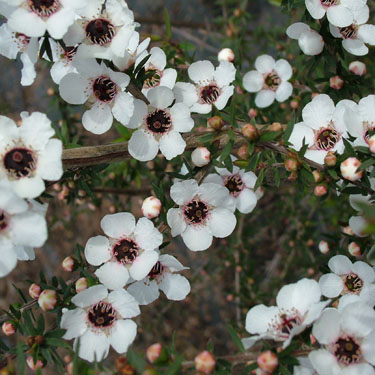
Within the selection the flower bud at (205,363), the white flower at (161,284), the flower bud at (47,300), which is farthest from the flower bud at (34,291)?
the flower bud at (205,363)

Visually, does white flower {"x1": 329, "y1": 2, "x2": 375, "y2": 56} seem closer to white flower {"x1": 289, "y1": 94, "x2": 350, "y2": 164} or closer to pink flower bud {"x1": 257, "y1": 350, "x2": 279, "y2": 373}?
white flower {"x1": 289, "y1": 94, "x2": 350, "y2": 164}

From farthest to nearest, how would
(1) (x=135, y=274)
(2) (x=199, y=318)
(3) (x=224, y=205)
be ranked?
1. (2) (x=199, y=318)
2. (3) (x=224, y=205)
3. (1) (x=135, y=274)

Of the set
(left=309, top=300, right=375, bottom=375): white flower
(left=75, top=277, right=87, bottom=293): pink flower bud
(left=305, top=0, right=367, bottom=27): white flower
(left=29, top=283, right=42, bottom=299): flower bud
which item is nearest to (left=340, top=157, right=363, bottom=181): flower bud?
(left=309, top=300, right=375, bottom=375): white flower

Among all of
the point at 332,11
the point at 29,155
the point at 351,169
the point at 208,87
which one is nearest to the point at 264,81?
the point at 208,87

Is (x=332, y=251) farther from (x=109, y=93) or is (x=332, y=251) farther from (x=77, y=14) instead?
(x=77, y=14)

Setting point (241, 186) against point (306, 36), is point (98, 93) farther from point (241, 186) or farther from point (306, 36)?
point (306, 36)

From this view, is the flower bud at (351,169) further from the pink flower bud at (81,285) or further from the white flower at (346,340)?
the pink flower bud at (81,285)

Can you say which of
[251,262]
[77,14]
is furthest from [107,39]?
[251,262]
